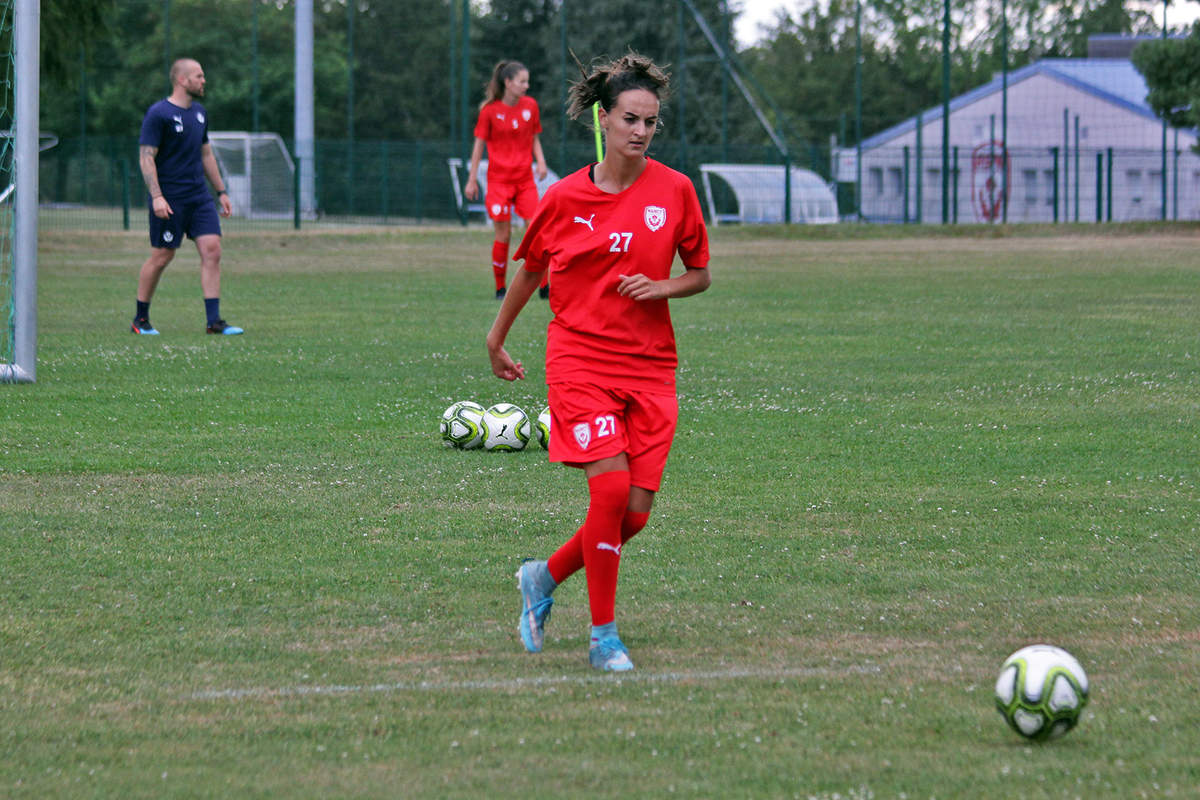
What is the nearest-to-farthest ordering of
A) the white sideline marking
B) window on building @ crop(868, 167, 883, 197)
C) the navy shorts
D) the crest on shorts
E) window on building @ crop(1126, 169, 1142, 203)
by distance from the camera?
the white sideline marking → the crest on shorts → the navy shorts → window on building @ crop(1126, 169, 1142, 203) → window on building @ crop(868, 167, 883, 197)

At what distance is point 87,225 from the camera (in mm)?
35250

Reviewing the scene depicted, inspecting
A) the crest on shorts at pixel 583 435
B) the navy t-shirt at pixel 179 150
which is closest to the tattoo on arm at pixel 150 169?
the navy t-shirt at pixel 179 150

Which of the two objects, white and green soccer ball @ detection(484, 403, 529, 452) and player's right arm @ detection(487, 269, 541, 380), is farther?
white and green soccer ball @ detection(484, 403, 529, 452)

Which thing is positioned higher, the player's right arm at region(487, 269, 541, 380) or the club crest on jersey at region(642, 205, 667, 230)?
the club crest on jersey at region(642, 205, 667, 230)

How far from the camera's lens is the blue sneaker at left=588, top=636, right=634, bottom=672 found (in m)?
4.41

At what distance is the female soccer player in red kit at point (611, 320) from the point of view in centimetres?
458

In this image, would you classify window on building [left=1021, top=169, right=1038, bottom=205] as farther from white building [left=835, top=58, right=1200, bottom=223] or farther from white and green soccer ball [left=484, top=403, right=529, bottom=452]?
white and green soccer ball [left=484, top=403, right=529, bottom=452]

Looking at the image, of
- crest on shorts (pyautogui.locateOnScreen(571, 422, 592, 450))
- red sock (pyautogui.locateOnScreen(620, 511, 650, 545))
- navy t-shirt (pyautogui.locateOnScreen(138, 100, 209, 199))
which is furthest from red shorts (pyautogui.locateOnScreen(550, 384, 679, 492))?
navy t-shirt (pyautogui.locateOnScreen(138, 100, 209, 199))

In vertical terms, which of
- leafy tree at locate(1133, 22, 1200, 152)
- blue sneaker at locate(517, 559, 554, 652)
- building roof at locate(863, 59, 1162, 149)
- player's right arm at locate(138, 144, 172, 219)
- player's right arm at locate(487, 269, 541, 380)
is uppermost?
building roof at locate(863, 59, 1162, 149)

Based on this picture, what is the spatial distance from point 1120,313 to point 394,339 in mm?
7258

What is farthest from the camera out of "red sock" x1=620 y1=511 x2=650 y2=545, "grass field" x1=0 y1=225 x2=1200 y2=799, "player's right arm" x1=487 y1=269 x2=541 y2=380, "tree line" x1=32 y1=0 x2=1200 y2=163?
"tree line" x1=32 y1=0 x2=1200 y2=163

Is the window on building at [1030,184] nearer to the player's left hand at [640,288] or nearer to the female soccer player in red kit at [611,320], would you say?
the female soccer player in red kit at [611,320]

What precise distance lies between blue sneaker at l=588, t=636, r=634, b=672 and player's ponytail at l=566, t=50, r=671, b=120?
63.4 inches

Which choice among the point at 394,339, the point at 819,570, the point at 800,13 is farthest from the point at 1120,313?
the point at 800,13
